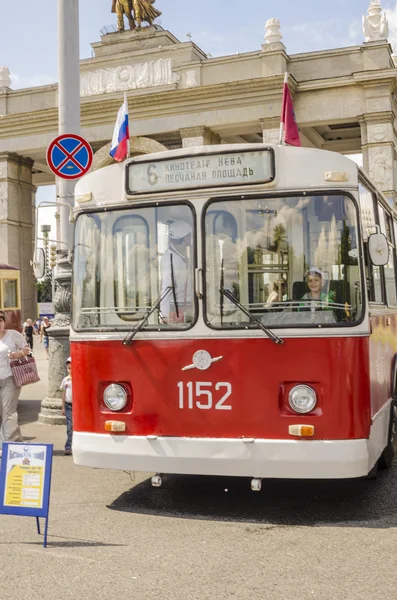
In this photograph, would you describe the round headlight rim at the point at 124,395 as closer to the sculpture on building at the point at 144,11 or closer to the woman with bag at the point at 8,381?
the woman with bag at the point at 8,381

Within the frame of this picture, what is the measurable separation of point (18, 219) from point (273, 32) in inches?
575

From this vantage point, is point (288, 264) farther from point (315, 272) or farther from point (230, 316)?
point (230, 316)

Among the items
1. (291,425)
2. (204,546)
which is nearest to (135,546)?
(204,546)

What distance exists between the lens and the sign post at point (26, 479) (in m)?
5.59

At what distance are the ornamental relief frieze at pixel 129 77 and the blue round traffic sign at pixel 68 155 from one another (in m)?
25.3

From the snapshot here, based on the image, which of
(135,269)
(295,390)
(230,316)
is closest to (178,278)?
(135,269)

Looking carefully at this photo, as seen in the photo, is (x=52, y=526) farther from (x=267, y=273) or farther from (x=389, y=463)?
(x=389, y=463)

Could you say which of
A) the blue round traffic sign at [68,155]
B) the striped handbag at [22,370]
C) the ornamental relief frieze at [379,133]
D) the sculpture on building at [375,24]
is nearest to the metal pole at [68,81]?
the blue round traffic sign at [68,155]

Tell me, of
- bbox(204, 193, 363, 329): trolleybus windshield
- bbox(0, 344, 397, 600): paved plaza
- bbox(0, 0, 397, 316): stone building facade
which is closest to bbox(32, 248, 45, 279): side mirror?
bbox(0, 344, 397, 600): paved plaza

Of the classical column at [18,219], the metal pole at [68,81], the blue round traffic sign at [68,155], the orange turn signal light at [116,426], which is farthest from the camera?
the classical column at [18,219]

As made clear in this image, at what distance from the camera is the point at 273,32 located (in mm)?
33219

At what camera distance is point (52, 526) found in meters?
6.12

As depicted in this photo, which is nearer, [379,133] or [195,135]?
[379,133]

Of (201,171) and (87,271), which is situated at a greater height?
(201,171)
